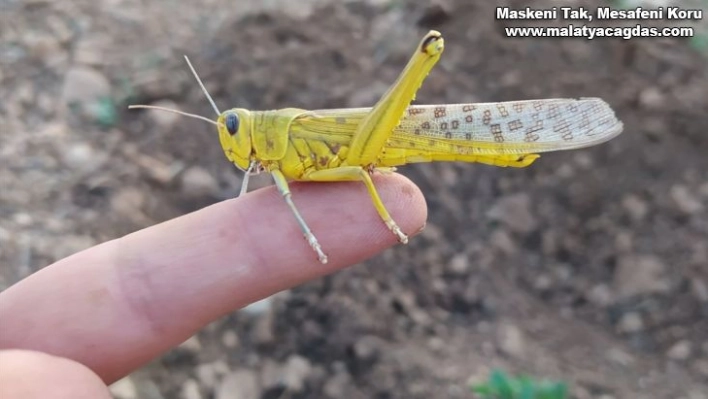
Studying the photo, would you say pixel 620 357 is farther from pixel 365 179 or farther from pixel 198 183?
pixel 198 183

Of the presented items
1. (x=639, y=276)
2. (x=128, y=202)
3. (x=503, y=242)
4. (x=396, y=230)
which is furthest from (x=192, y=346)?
(x=639, y=276)

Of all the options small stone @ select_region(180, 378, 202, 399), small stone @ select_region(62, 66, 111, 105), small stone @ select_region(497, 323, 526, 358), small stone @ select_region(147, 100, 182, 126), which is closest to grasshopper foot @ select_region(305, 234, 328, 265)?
small stone @ select_region(180, 378, 202, 399)

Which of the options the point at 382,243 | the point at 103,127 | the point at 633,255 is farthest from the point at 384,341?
the point at 103,127

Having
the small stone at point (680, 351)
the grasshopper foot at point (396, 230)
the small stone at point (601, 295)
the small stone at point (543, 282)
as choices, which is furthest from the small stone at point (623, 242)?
the grasshopper foot at point (396, 230)

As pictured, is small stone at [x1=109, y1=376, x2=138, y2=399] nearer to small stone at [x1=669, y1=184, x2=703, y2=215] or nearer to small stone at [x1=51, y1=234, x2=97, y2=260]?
small stone at [x1=51, y1=234, x2=97, y2=260]

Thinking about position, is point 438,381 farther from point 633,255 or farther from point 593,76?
point 593,76

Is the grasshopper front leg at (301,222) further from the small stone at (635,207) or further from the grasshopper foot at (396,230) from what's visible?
the small stone at (635,207)
